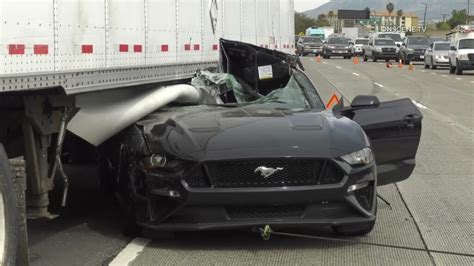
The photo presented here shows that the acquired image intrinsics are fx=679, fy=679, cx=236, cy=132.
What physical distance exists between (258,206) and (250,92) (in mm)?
2499

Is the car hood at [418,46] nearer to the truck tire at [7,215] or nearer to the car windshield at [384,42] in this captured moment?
the car windshield at [384,42]

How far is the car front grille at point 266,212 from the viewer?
5.30 meters

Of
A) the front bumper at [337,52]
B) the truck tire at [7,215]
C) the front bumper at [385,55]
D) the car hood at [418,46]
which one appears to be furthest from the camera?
the front bumper at [337,52]

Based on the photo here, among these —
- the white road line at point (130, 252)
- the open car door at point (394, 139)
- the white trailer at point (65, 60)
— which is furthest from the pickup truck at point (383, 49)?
the white road line at point (130, 252)

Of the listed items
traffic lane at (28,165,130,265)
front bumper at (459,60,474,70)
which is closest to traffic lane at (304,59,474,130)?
front bumper at (459,60,474,70)

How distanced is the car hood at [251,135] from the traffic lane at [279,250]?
0.79 m

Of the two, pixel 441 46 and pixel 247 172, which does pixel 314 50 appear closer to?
pixel 441 46

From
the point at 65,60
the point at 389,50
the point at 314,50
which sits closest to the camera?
the point at 65,60

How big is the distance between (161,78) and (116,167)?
3.20 ft

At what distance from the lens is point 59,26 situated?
455 cm

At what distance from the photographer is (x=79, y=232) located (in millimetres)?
6086

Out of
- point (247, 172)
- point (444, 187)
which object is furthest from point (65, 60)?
point (444, 187)

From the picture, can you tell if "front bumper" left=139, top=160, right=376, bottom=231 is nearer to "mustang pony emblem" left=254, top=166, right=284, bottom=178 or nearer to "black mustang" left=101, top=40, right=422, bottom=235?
"black mustang" left=101, top=40, right=422, bottom=235

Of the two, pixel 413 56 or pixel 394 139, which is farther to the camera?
pixel 413 56
